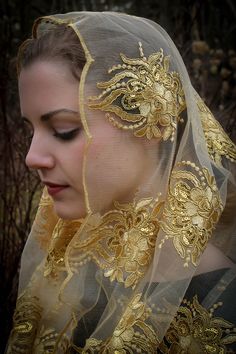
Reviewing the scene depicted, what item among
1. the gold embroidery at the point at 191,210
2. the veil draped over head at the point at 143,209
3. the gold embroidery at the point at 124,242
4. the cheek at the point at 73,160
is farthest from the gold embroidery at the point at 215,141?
the cheek at the point at 73,160

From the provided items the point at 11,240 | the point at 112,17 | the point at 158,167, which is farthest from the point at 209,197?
the point at 11,240

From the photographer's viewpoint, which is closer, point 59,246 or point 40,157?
point 40,157

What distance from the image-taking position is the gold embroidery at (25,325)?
1694 mm

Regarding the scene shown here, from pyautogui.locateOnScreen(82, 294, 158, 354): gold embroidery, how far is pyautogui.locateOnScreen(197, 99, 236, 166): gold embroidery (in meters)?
0.52

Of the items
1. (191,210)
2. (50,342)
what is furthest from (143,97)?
(50,342)

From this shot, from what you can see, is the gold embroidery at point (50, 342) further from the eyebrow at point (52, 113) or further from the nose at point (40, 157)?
the eyebrow at point (52, 113)

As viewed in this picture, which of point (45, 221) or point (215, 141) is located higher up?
point (215, 141)

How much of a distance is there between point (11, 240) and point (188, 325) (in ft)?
3.95

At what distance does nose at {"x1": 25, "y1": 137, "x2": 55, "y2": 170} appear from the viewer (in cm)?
142

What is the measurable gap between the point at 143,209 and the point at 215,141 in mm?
359

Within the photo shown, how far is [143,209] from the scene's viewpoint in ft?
4.74

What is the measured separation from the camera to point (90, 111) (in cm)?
136

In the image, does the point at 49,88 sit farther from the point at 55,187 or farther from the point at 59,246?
the point at 59,246

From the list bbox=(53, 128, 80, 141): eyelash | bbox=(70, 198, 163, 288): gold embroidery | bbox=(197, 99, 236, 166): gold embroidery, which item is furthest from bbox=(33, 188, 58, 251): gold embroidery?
bbox=(197, 99, 236, 166): gold embroidery
